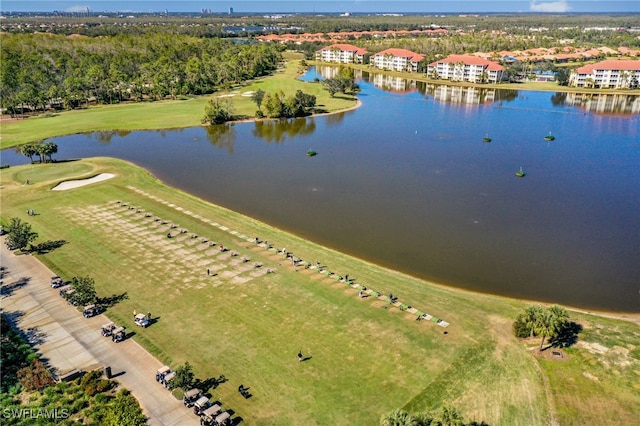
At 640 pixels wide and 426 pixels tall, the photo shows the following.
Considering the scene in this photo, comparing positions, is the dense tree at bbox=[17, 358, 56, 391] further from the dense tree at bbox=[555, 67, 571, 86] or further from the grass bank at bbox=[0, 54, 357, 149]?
the dense tree at bbox=[555, 67, 571, 86]

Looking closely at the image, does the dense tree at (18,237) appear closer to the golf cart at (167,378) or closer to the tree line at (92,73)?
the golf cart at (167,378)

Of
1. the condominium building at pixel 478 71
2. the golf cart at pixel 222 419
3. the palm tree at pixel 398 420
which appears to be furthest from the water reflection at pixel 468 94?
the golf cart at pixel 222 419

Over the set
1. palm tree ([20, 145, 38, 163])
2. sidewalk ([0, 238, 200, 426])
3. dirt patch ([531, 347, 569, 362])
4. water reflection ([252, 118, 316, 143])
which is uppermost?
palm tree ([20, 145, 38, 163])

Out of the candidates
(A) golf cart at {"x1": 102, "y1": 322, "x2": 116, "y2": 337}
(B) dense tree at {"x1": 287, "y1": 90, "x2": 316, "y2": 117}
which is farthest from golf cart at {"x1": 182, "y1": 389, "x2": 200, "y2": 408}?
(B) dense tree at {"x1": 287, "y1": 90, "x2": 316, "y2": 117}

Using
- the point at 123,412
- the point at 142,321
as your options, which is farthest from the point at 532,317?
the point at 142,321

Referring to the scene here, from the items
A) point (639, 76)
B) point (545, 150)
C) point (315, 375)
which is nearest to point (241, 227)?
point (315, 375)

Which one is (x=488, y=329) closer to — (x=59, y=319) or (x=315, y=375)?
(x=315, y=375)
